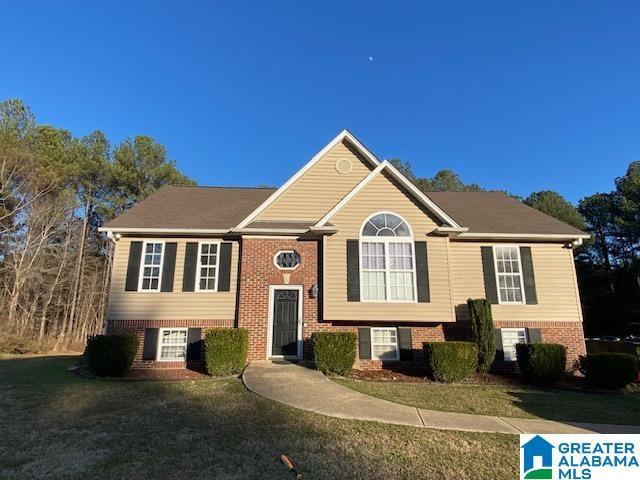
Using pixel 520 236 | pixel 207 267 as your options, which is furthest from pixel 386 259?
pixel 207 267

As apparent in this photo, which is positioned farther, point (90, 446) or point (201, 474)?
point (90, 446)

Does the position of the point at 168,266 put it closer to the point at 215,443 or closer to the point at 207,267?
the point at 207,267

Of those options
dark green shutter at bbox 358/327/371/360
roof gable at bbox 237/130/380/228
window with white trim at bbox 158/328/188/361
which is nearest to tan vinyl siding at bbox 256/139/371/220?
roof gable at bbox 237/130/380/228

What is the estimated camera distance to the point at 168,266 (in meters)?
11.6

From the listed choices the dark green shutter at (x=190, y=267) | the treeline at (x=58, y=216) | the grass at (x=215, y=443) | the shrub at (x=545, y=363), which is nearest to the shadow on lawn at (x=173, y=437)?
the grass at (x=215, y=443)

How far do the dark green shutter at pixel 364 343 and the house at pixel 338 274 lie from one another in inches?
1.7

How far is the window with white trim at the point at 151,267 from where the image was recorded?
1145 centimetres

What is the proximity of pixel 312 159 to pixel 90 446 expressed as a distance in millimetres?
9782

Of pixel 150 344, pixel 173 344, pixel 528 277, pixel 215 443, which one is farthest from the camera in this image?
pixel 528 277

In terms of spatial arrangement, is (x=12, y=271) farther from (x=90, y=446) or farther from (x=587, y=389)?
(x=587, y=389)

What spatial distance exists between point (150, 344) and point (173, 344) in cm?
65

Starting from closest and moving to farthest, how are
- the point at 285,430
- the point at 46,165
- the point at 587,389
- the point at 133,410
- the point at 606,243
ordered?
the point at 285,430, the point at 133,410, the point at 587,389, the point at 46,165, the point at 606,243

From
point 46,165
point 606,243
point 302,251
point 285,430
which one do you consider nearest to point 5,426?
point 285,430

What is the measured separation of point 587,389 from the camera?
936 cm
